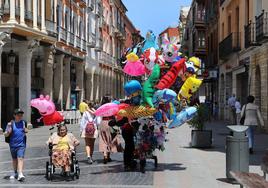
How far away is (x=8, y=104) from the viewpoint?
29.5 meters

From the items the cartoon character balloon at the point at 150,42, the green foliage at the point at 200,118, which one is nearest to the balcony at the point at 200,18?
the green foliage at the point at 200,118

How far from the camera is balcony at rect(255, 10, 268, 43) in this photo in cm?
2167

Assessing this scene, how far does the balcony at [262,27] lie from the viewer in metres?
21.7

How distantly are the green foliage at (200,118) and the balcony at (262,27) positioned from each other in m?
5.67

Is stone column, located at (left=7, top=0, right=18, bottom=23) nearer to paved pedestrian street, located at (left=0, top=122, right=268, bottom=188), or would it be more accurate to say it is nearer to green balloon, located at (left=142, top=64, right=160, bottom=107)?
paved pedestrian street, located at (left=0, top=122, right=268, bottom=188)

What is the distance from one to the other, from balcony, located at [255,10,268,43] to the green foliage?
5671 mm

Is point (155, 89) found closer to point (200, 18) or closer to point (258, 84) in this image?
point (258, 84)

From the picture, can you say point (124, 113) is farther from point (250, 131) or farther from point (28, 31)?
point (28, 31)

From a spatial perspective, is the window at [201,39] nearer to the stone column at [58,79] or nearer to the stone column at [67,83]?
the stone column at [67,83]

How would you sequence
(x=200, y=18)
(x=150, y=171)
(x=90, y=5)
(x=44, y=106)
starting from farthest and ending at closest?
(x=200, y=18) < (x=90, y=5) < (x=150, y=171) < (x=44, y=106)

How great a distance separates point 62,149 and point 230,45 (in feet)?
73.6

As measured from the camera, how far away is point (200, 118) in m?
17.5

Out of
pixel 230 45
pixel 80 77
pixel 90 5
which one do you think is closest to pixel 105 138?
pixel 230 45

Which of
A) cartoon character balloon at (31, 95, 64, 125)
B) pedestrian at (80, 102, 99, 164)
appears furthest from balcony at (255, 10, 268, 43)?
cartoon character balloon at (31, 95, 64, 125)
